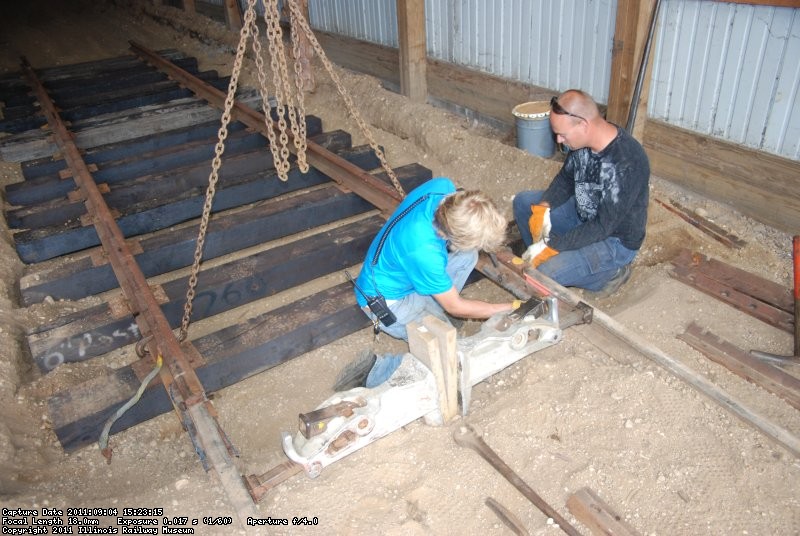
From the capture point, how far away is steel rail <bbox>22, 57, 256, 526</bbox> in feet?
9.04

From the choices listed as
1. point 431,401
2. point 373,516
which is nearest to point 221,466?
point 373,516

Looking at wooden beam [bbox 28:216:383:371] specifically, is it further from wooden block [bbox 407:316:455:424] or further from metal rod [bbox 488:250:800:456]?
wooden block [bbox 407:316:455:424]

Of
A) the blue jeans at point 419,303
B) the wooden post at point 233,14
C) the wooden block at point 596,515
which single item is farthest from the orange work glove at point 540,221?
the wooden post at point 233,14

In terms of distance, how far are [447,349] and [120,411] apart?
1855 mm

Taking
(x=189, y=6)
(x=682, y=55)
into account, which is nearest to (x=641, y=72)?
(x=682, y=55)

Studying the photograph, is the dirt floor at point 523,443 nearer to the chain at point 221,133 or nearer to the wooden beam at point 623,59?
the chain at point 221,133

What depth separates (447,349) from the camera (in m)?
2.87

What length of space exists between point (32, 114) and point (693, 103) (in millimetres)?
8102

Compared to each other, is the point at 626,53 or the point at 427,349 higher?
the point at 626,53

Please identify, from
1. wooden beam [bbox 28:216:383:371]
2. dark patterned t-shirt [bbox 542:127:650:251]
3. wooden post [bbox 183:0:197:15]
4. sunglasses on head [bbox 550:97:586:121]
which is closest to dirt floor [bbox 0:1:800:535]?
wooden beam [bbox 28:216:383:371]

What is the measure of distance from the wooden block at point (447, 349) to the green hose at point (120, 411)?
5.38 feet

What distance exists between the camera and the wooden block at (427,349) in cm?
286

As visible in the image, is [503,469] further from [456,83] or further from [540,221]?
[456,83]

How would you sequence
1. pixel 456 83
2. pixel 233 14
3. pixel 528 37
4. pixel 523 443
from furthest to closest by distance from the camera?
pixel 233 14 → pixel 456 83 → pixel 528 37 → pixel 523 443
